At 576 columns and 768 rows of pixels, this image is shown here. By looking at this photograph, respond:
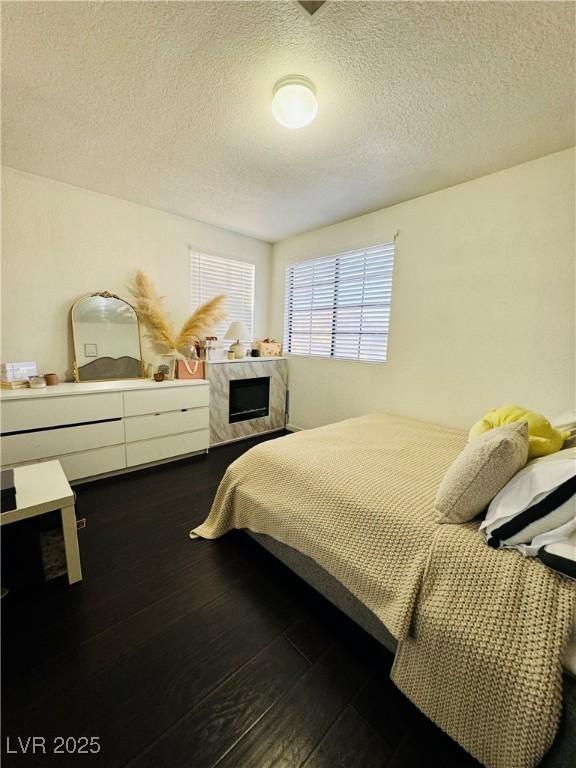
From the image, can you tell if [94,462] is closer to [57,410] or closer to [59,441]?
[59,441]

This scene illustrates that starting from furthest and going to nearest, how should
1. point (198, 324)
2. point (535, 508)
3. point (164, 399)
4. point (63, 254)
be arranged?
point (198, 324), point (164, 399), point (63, 254), point (535, 508)

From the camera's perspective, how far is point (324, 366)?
3.57 metres

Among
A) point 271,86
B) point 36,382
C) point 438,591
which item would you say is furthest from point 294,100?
point 36,382

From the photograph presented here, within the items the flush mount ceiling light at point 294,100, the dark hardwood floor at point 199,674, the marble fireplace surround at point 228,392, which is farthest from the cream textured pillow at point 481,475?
the marble fireplace surround at point 228,392

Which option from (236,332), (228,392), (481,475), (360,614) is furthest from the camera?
(236,332)

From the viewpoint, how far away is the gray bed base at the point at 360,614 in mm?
716

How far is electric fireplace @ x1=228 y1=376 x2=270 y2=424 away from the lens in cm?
Result: 348

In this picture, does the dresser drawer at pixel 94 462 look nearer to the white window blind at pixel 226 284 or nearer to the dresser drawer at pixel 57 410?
the dresser drawer at pixel 57 410

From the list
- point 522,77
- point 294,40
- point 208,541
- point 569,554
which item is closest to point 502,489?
point 569,554

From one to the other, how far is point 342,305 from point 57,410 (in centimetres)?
283

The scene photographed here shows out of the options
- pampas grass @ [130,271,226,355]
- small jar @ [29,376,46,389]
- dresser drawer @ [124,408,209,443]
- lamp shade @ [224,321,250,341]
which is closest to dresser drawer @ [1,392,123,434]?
dresser drawer @ [124,408,209,443]

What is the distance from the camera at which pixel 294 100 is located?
1.46m

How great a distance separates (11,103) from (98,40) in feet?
2.63

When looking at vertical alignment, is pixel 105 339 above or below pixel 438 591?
above
